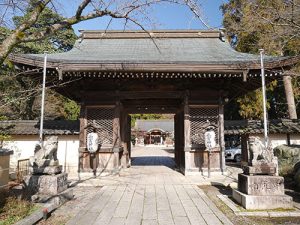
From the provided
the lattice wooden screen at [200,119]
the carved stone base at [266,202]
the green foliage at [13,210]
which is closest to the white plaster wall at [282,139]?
the lattice wooden screen at [200,119]

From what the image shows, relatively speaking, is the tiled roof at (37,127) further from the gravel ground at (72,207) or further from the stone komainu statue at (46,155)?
the stone komainu statue at (46,155)

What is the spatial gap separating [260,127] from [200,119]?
11.9ft

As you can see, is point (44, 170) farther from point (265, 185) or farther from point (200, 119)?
point (200, 119)

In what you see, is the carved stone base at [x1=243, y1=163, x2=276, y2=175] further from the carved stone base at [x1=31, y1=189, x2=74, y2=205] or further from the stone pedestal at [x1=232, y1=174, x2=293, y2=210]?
the carved stone base at [x1=31, y1=189, x2=74, y2=205]

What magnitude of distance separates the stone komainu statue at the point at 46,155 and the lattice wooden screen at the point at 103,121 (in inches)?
165

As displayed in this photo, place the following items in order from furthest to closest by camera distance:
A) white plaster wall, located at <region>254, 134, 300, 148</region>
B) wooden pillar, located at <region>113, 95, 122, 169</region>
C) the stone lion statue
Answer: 1. white plaster wall, located at <region>254, 134, 300, 148</region>
2. wooden pillar, located at <region>113, 95, 122, 169</region>
3. the stone lion statue

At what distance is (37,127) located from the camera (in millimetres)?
13172

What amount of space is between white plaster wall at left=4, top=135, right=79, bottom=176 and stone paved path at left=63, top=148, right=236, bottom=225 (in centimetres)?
312

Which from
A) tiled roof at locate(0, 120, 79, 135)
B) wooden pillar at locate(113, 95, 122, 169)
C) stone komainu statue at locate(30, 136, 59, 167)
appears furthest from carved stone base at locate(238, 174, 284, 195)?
tiled roof at locate(0, 120, 79, 135)

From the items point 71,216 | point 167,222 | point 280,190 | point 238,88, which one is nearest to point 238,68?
point 238,88

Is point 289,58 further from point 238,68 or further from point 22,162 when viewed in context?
point 22,162

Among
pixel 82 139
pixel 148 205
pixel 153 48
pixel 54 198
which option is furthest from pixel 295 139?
pixel 54 198

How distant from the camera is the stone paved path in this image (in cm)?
543

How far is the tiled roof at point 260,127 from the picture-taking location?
13000mm
